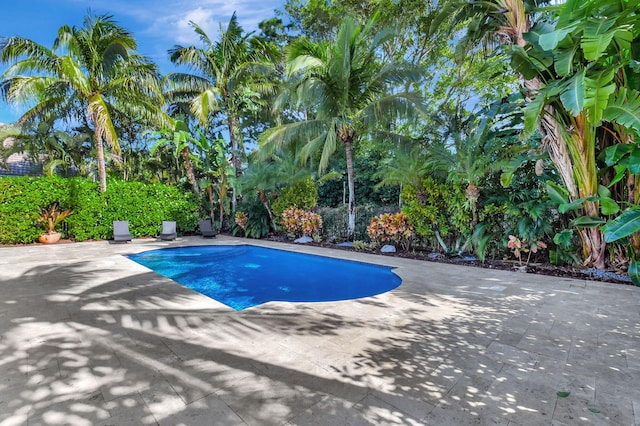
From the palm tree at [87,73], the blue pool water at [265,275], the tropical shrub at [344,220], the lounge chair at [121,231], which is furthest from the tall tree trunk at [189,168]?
the tropical shrub at [344,220]

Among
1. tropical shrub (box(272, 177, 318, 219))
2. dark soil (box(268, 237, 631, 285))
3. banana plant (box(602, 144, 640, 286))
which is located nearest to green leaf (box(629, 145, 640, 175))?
banana plant (box(602, 144, 640, 286))

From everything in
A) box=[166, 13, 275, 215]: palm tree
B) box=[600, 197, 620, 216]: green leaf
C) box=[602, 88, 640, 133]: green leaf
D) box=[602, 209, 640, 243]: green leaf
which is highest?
box=[166, 13, 275, 215]: palm tree

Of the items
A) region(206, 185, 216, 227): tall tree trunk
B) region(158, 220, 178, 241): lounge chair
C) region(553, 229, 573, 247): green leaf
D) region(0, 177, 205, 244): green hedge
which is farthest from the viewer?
region(206, 185, 216, 227): tall tree trunk

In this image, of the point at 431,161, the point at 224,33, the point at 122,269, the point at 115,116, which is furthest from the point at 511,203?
the point at 115,116

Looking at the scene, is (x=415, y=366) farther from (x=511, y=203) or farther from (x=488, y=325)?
(x=511, y=203)

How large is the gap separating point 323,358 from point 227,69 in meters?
15.6

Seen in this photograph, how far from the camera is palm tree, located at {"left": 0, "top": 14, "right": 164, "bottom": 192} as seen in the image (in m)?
10.3

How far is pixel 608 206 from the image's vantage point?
5613mm

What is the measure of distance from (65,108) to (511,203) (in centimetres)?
1836

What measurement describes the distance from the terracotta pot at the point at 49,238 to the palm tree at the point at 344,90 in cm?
898

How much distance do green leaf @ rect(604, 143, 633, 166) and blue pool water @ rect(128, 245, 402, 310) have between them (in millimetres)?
4541

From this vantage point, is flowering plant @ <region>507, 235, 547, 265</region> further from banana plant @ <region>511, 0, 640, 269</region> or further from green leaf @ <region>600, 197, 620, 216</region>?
green leaf @ <region>600, 197, 620, 216</region>

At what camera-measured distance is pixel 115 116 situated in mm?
16703

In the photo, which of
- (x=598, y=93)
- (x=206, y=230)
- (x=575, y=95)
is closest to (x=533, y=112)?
(x=575, y=95)
